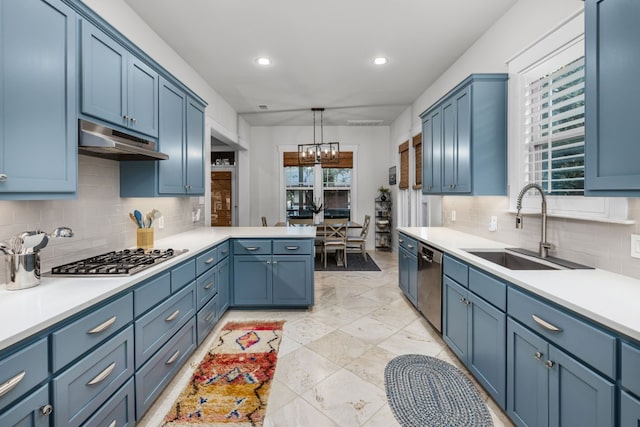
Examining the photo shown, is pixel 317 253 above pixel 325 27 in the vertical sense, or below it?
below

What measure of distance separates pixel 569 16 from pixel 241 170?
586 centimetres

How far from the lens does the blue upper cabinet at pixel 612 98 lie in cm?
125

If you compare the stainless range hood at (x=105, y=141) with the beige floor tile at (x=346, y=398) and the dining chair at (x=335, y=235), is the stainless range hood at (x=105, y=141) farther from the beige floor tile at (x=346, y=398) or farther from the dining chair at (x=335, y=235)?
the dining chair at (x=335, y=235)

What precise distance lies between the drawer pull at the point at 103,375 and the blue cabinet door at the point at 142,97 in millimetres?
1496

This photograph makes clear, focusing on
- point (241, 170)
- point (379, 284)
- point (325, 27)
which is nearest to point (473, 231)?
point (379, 284)

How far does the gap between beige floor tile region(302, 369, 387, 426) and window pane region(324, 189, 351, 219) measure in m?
5.15

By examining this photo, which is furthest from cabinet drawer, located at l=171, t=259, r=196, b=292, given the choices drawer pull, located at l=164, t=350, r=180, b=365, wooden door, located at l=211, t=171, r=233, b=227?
wooden door, located at l=211, t=171, r=233, b=227

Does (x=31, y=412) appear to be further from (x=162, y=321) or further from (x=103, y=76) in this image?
(x=103, y=76)

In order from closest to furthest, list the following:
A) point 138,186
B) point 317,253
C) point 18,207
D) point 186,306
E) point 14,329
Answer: point 14,329
point 18,207
point 186,306
point 138,186
point 317,253

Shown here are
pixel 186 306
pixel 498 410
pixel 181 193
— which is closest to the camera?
pixel 498 410

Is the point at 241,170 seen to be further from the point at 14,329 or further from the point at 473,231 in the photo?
the point at 14,329

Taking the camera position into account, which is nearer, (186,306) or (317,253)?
(186,306)

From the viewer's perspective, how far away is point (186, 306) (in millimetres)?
2289

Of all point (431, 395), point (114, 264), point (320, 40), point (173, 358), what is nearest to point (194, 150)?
point (114, 264)
